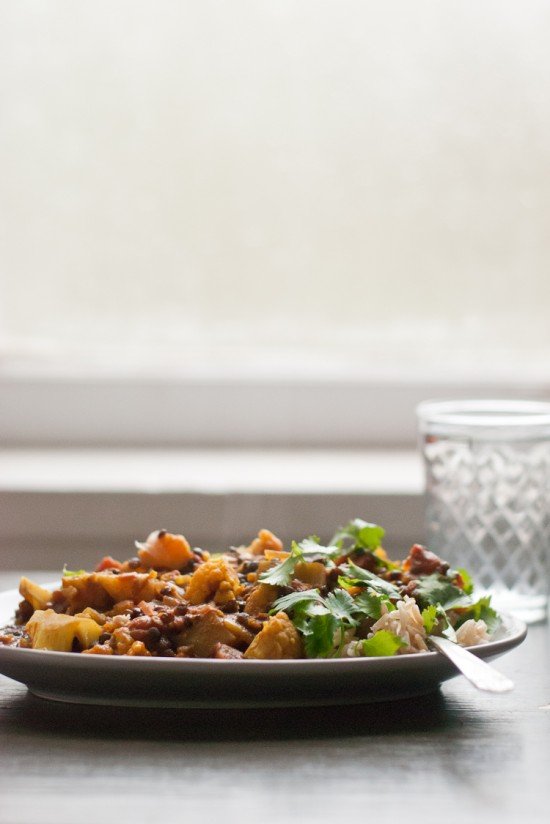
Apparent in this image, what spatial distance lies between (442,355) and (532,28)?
0.74 meters

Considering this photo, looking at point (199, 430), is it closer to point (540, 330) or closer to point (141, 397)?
point (141, 397)

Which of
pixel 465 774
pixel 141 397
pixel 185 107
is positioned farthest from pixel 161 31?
pixel 465 774

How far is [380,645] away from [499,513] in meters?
0.59

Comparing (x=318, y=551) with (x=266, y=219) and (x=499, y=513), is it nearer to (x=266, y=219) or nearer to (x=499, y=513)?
(x=499, y=513)

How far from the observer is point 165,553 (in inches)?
49.2

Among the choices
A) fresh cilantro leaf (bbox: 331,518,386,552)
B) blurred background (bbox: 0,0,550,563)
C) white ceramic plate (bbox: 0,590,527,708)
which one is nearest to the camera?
white ceramic plate (bbox: 0,590,527,708)

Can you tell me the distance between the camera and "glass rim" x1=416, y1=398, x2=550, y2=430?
1500 mm

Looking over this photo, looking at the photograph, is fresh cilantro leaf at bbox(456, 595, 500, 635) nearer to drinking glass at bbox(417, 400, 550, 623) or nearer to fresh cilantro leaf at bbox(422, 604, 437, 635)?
fresh cilantro leaf at bbox(422, 604, 437, 635)

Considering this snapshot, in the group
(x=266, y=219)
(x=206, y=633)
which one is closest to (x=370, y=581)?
(x=206, y=633)

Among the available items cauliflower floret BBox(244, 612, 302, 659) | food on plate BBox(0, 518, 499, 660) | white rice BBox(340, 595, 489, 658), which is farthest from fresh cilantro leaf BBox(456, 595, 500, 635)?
cauliflower floret BBox(244, 612, 302, 659)

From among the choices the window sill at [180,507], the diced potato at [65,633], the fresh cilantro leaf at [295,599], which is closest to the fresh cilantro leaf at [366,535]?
the fresh cilantro leaf at [295,599]

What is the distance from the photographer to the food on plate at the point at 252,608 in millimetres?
1003

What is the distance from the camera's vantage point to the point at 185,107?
2629 millimetres

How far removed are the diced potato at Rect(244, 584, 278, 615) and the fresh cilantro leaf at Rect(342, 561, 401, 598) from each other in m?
0.08
